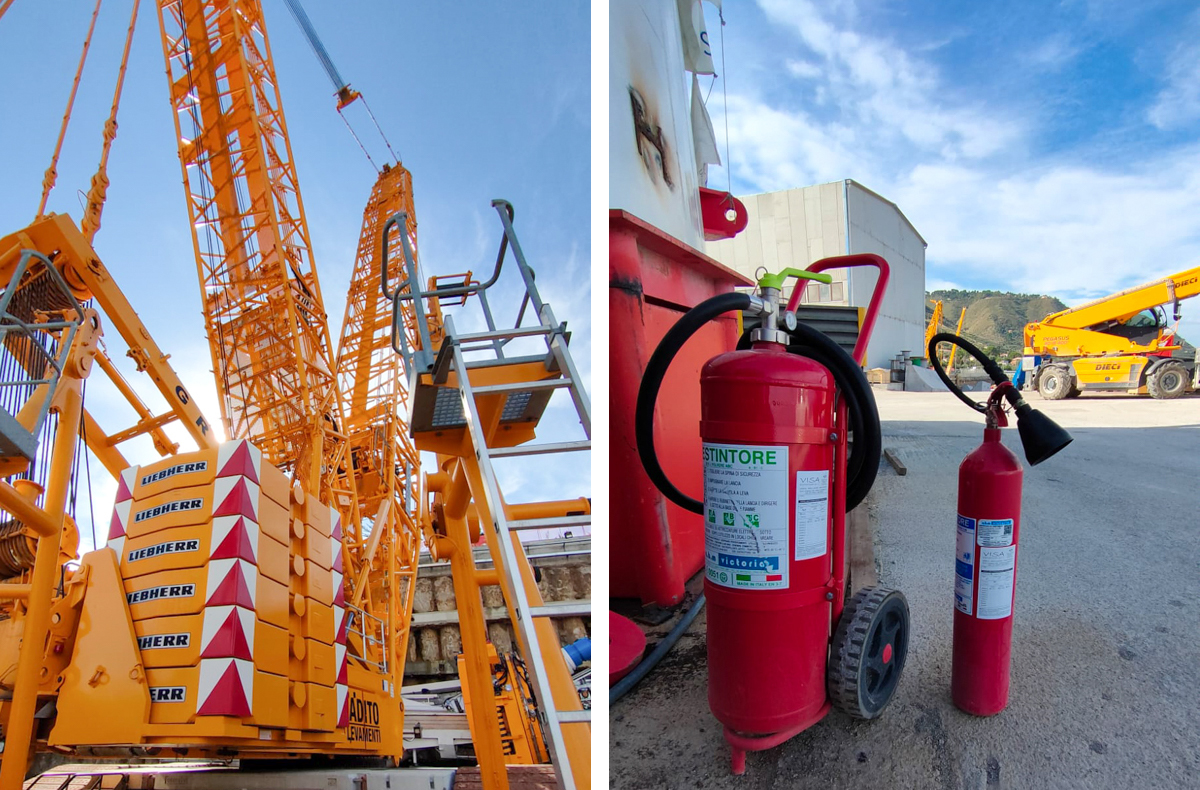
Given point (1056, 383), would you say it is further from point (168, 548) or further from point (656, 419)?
point (168, 548)

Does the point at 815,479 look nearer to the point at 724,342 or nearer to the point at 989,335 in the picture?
the point at 724,342

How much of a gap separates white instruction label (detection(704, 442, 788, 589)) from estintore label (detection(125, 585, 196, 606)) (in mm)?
3245

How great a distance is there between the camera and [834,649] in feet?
7.33

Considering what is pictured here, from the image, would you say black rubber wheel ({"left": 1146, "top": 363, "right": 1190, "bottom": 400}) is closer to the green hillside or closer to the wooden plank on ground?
the wooden plank on ground

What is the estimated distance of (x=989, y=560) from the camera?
2.37 meters

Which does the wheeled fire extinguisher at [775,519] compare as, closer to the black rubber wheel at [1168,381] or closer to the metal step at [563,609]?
the metal step at [563,609]

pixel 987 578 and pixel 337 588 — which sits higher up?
pixel 987 578

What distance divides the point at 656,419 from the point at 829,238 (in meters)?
23.6

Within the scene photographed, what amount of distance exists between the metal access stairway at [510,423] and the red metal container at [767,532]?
1.54ft

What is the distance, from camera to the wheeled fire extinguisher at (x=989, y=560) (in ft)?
7.67

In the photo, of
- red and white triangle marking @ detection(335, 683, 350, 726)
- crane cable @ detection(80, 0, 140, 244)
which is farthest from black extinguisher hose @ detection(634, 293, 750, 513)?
crane cable @ detection(80, 0, 140, 244)

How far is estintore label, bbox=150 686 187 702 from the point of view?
3.72 meters

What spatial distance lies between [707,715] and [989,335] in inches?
4129

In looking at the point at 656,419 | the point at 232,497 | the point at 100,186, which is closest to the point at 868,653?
the point at 656,419
